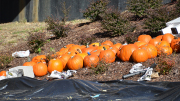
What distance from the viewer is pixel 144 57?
18.1ft

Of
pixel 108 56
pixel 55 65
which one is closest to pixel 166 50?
pixel 108 56

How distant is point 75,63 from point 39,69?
1.12 meters

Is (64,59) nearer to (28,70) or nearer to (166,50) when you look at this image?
(28,70)

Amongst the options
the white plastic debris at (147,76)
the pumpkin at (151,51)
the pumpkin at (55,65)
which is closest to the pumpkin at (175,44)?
the pumpkin at (151,51)

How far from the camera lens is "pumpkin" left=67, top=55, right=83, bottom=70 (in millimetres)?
6010

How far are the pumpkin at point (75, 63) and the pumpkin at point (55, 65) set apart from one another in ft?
1.00

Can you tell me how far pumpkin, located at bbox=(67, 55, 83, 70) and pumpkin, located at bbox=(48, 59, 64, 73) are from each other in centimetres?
31

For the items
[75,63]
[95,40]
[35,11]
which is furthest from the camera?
[35,11]

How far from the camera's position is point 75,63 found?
600 centimetres

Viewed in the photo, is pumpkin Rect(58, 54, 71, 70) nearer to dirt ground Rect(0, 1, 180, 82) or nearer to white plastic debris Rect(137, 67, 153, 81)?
dirt ground Rect(0, 1, 180, 82)

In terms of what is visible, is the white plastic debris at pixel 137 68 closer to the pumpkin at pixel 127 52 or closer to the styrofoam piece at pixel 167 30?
the pumpkin at pixel 127 52

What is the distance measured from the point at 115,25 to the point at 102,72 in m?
3.41

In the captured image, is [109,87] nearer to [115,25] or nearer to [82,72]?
[82,72]

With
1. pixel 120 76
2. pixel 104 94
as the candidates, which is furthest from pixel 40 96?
pixel 120 76
